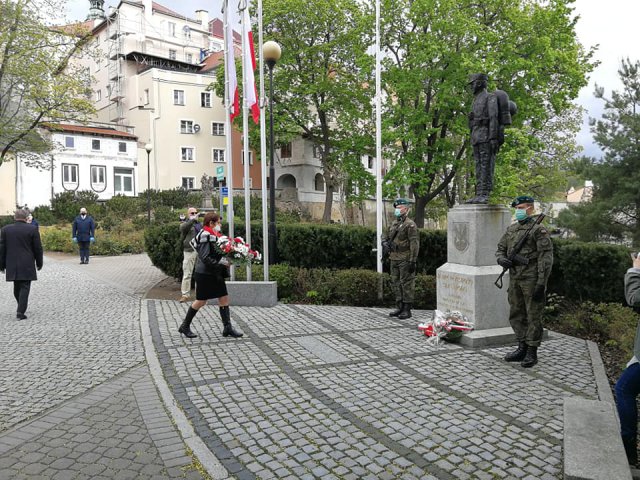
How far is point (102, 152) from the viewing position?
143ft

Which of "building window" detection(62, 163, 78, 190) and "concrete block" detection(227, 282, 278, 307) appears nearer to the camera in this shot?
"concrete block" detection(227, 282, 278, 307)

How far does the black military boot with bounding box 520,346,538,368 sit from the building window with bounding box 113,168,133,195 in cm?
4338

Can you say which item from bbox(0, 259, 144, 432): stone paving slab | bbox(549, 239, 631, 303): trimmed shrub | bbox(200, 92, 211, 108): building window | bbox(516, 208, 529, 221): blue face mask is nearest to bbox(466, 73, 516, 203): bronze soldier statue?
bbox(516, 208, 529, 221): blue face mask

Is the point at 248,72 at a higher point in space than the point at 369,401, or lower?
higher

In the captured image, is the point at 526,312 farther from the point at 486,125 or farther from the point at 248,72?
the point at 248,72

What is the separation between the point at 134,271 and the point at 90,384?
11962mm

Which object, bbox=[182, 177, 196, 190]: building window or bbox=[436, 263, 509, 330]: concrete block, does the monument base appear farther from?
bbox=[182, 177, 196, 190]: building window

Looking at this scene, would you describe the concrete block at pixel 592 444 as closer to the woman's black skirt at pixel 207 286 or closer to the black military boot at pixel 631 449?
the black military boot at pixel 631 449

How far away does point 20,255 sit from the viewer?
9.59 m

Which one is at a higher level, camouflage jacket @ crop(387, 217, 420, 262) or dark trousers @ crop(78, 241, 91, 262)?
camouflage jacket @ crop(387, 217, 420, 262)

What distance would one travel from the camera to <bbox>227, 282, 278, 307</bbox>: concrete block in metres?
10.4

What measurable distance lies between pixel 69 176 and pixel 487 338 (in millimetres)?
42058

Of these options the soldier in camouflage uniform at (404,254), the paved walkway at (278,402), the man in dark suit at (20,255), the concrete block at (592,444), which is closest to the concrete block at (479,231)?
the soldier in camouflage uniform at (404,254)

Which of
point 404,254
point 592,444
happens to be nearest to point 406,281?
point 404,254
